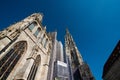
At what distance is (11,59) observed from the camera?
11312 mm

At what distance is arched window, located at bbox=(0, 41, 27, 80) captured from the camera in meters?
9.93

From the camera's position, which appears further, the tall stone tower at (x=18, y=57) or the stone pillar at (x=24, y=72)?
the stone pillar at (x=24, y=72)

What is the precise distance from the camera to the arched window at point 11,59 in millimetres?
9933

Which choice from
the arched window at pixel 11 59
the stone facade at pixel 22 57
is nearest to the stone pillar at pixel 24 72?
the stone facade at pixel 22 57

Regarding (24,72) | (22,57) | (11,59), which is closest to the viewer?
(24,72)

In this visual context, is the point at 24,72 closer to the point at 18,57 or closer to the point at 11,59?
the point at 11,59

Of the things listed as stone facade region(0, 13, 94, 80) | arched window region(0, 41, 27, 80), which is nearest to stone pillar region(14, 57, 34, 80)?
stone facade region(0, 13, 94, 80)

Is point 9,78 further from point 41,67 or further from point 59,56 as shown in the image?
point 59,56

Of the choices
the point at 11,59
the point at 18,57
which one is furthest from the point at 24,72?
the point at 18,57

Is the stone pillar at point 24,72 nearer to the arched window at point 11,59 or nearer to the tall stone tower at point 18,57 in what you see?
the tall stone tower at point 18,57

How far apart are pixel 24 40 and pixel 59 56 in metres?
15.2

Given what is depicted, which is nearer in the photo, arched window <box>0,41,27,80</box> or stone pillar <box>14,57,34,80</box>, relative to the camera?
arched window <box>0,41,27,80</box>

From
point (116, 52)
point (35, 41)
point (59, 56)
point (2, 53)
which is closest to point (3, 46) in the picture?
point (2, 53)

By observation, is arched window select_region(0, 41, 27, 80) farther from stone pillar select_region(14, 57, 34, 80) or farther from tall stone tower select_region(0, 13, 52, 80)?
stone pillar select_region(14, 57, 34, 80)
